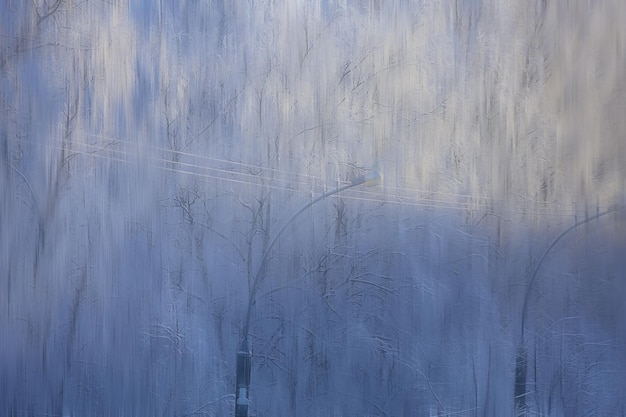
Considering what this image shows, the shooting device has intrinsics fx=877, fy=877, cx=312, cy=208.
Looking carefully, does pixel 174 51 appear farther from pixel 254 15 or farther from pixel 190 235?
pixel 190 235

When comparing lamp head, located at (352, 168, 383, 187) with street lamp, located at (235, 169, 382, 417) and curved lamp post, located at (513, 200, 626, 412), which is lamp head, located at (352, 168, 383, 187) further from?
curved lamp post, located at (513, 200, 626, 412)

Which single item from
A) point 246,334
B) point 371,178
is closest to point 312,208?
point 371,178

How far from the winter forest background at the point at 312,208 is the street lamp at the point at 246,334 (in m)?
0.03

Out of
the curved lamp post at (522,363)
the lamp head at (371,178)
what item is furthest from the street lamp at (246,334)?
the curved lamp post at (522,363)

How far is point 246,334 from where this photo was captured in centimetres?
478

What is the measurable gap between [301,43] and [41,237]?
5.85 ft

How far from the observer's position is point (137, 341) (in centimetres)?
479

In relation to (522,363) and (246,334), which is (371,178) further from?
(522,363)

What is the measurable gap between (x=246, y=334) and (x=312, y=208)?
776 millimetres

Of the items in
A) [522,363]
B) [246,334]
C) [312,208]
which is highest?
[312,208]

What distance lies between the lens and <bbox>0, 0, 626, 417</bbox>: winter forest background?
4.79m

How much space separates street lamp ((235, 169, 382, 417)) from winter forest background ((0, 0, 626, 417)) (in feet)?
0.11

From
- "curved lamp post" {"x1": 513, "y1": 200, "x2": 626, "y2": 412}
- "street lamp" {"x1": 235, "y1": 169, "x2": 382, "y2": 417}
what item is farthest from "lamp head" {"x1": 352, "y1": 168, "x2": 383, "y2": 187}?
"curved lamp post" {"x1": 513, "y1": 200, "x2": 626, "y2": 412}

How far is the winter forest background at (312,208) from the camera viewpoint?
479 cm
